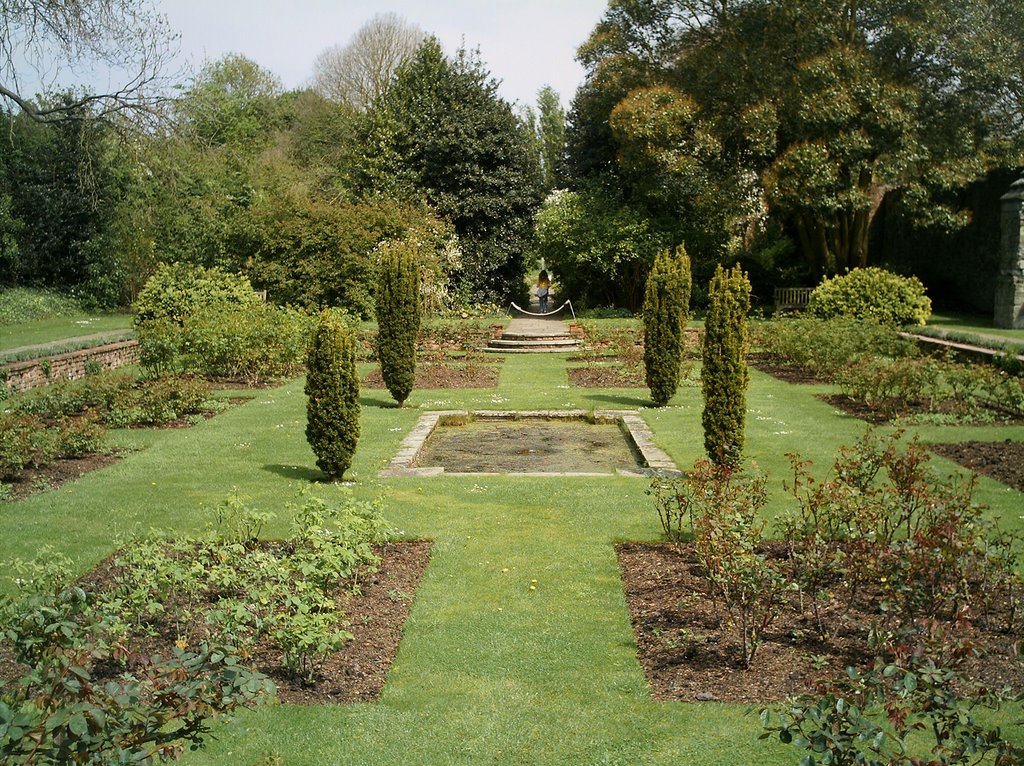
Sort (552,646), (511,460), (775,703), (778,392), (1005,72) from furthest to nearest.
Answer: (1005,72) < (778,392) < (511,460) < (552,646) < (775,703)

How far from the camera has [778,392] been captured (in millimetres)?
14734

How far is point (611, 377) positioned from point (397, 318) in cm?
442

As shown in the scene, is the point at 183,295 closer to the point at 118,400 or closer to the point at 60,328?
the point at 118,400

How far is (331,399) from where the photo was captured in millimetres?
8773

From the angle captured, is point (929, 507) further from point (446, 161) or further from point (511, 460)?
point (446, 161)

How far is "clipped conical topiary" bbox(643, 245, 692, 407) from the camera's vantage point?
514 inches

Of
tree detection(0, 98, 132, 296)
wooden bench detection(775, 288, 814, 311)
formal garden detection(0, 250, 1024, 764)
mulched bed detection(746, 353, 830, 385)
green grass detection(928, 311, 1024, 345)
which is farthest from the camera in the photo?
tree detection(0, 98, 132, 296)

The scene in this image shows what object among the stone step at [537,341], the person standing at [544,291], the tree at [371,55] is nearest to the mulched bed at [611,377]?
the stone step at [537,341]

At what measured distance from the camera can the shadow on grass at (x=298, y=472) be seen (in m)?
9.12

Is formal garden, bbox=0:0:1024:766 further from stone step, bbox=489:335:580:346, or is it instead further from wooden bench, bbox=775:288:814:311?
wooden bench, bbox=775:288:814:311

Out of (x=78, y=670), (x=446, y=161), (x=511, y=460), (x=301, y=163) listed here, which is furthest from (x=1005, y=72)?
(x=301, y=163)

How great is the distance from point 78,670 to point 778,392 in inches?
522

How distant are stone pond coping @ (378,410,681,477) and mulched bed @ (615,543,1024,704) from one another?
1.60 m

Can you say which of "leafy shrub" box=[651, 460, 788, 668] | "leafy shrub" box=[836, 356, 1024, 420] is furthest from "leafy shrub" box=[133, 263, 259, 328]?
"leafy shrub" box=[651, 460, 788, 668]
